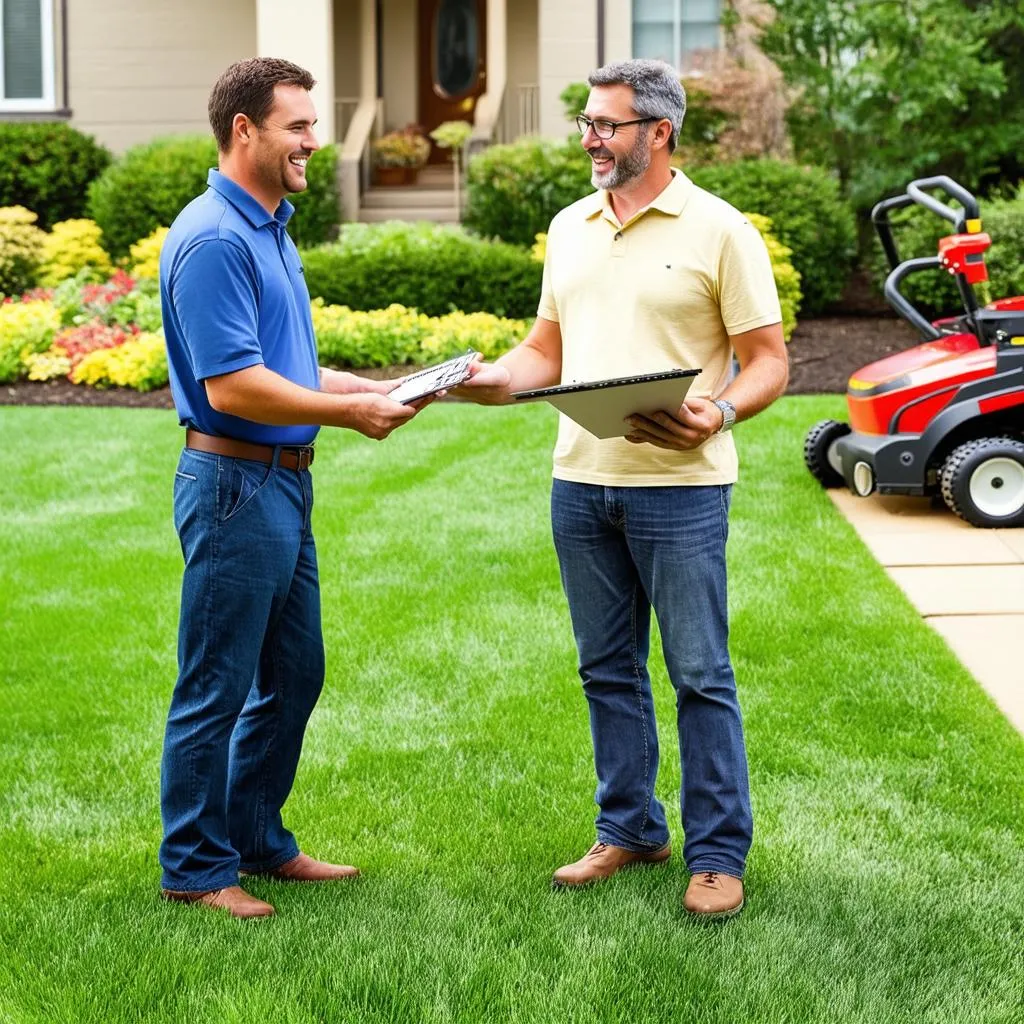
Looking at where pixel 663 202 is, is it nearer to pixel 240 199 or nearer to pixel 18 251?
pixel 240 199

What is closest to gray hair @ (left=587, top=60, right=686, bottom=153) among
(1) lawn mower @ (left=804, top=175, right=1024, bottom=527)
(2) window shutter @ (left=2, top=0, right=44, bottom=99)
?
(1) lawn mower @ (left=804, top=175, right=1024, bottom=527)

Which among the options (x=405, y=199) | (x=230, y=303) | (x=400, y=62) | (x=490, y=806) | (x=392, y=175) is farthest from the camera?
(x=400, y=62)

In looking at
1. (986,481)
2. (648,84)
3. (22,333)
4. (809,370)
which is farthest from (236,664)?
(22,333)

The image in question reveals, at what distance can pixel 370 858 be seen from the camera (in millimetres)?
4059

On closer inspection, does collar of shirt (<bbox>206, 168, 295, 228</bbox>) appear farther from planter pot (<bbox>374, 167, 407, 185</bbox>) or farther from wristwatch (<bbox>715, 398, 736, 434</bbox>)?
planter pot (<bbox>374, 167, 407, 185</bbox>)

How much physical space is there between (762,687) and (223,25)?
1447 cm

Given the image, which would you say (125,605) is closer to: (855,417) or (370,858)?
(370,858)

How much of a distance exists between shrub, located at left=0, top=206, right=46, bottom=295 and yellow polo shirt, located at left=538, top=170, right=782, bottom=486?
41.0ft

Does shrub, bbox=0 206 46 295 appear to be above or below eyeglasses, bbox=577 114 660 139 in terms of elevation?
below

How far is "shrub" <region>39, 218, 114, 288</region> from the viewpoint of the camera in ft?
50.9

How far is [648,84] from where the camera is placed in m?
3.48

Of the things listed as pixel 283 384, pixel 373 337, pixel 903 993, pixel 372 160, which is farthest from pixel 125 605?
pixel 372 160

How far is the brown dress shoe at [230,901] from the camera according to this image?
3605 mm

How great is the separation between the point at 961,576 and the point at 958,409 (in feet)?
3.62
